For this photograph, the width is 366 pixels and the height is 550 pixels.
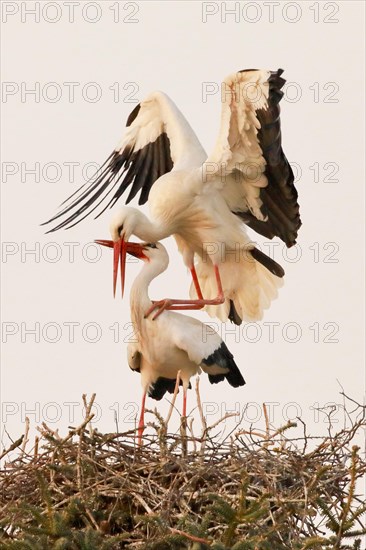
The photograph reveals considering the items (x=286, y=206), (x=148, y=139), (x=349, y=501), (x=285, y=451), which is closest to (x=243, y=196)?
(x=286, y=206)

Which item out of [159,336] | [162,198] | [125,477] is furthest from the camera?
[162,198]

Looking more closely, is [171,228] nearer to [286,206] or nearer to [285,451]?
[286,206]

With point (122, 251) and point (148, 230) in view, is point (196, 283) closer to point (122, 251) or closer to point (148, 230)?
point (148, 230)

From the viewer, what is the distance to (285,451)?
7168mm

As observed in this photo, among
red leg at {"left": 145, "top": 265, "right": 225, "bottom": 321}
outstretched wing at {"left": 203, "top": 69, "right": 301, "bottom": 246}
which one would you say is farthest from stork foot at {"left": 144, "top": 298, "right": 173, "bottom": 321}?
outstretched wing at {"left": 203, "top": 69, "right": 301, "bottom": 246}

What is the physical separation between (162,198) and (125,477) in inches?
120

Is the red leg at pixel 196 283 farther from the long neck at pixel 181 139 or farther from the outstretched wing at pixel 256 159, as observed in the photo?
the long neck at pixel 181 139

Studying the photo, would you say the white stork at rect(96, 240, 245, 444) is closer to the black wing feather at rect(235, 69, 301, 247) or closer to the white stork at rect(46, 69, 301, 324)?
the white stork at rect(46, 69, 301, 324)

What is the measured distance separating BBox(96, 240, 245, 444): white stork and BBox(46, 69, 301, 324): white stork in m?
0.11

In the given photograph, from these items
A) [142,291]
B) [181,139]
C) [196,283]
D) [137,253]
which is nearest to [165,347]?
[142,291]

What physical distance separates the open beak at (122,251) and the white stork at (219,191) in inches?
0.6

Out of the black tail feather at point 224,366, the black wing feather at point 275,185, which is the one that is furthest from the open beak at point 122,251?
the black wing feather at point 275,185

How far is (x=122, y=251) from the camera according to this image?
9109mm

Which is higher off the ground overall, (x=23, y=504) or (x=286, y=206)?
(x=286, y=206)
